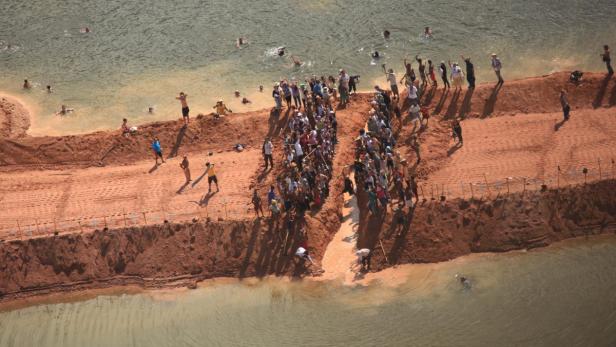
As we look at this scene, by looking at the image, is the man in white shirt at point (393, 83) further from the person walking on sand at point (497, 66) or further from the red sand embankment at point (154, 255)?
the red sand embankment at point (154, 255)

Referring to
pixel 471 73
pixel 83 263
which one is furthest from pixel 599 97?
pixel 83 263

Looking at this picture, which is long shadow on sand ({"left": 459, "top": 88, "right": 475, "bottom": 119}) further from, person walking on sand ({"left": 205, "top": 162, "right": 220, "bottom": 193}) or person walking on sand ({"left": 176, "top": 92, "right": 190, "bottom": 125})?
person walking on sand ({"left": 176, "top": 92, "right": 190, "bottom": 125})

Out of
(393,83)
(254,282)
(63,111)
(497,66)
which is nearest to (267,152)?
(254,282)

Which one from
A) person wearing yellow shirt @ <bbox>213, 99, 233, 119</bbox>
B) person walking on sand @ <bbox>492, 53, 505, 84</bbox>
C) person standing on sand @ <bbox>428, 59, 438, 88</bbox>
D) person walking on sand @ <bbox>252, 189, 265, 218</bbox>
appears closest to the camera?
person walking on sand @ <bbox>252, 189, 265, 218</bbox>

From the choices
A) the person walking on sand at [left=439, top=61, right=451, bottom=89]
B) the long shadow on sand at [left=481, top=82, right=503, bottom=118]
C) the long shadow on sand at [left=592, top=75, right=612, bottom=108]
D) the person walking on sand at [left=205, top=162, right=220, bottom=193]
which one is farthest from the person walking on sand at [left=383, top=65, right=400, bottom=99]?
the person walking on sand at [left=205, top=162, right=220, bottom=193]

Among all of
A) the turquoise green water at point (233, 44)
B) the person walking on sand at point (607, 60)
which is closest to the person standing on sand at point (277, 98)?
the turquoise green water at point (233, 44)

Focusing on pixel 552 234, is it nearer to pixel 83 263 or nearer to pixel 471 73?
pixel 471 73
